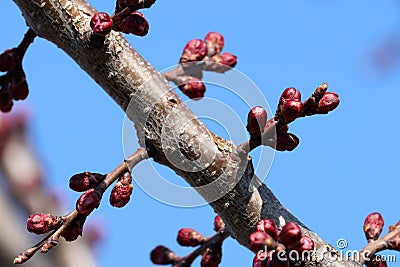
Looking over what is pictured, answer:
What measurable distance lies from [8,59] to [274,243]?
1.27 m

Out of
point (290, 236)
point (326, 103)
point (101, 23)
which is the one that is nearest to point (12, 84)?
point (101, 23)

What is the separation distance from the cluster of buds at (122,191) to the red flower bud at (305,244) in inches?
19.9

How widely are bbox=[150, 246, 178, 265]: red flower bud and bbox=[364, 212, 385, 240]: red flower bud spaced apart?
678mm

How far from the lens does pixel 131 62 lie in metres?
2.33

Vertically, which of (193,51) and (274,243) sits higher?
(193,51)

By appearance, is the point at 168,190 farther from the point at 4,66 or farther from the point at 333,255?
the point at 4,66

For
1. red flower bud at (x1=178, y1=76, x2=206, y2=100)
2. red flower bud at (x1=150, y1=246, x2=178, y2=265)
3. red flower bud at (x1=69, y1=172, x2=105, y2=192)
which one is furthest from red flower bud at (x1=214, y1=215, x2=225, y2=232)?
red flower bud at (x1=69, y1=172, x2=105, y2=192)

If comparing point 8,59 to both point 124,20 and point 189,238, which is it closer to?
point 124,20

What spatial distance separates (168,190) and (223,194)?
219mm

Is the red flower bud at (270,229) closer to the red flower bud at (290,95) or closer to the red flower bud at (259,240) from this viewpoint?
the red flower bud at (259,240)

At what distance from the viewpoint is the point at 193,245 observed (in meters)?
2.80

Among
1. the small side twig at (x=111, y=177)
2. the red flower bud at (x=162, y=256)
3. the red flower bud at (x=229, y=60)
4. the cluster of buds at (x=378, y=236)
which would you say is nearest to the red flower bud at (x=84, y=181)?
the small side twig at (x=111, y=177)

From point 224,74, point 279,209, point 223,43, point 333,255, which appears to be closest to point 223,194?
point 279,209

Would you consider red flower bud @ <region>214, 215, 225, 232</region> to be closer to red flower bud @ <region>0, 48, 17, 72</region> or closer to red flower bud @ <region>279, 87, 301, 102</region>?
red flower bud @ <region>279, 87, 301, 102</region>
